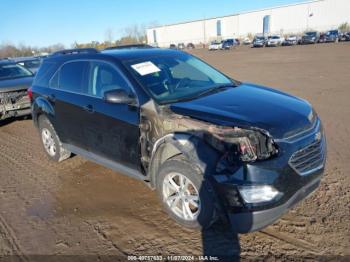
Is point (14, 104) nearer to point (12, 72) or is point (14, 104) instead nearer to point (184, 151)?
point (12, 72)

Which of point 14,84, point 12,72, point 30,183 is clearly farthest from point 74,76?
point 12,72

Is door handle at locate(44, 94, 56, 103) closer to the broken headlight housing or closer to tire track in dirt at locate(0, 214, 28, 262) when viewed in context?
tire track in dirt at locate(0, 214, 28, 262)

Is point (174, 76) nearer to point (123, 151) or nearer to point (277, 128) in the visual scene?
point (123, 151)

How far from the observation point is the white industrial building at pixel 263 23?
78.9 metres

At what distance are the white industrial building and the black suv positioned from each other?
85.1 metres

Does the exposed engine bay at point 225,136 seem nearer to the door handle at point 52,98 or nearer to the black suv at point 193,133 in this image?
the black suv at point 193,133

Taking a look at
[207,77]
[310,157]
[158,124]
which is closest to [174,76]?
[207,77]

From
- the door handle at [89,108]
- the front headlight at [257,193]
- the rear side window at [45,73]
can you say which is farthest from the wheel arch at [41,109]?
the front headlight at [257,193]

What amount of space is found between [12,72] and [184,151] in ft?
28.5

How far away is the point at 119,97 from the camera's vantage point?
368 centimetres

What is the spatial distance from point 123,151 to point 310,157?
7.03 feet

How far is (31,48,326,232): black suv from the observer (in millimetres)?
2936

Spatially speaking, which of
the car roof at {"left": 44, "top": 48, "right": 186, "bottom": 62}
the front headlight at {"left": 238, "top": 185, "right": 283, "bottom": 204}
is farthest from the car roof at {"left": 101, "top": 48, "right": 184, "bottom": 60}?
the front headlight at {"left": 238, "top": 185, "right": 283, "bottom": 204}

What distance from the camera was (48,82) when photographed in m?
5.39
